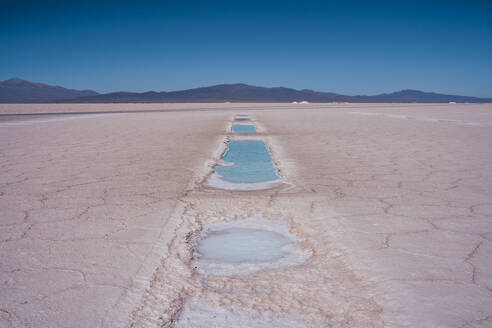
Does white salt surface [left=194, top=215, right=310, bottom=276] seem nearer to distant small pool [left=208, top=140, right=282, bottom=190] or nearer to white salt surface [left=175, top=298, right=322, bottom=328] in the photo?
white salt surface [left=175, top=298, right=322, bottom=328]

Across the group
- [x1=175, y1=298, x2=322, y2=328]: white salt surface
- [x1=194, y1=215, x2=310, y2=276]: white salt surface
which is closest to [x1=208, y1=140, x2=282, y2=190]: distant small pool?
[x1=194, y1=215, x2=310, y2=276]: white salt surface

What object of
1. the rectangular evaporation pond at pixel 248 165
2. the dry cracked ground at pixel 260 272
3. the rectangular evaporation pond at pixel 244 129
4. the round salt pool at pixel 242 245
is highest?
the rectangular evaporation pond at pixel 244 129

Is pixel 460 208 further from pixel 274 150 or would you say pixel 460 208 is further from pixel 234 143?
pixel 234 143

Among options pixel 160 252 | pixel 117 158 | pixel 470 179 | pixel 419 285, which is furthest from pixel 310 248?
pixel 117 158

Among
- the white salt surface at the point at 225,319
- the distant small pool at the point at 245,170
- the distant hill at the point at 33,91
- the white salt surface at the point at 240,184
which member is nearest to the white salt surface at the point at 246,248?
the white salt surface at the point at 225,319

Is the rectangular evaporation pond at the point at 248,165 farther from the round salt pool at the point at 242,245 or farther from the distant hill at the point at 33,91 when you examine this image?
the distant hill at the point at 33,91
